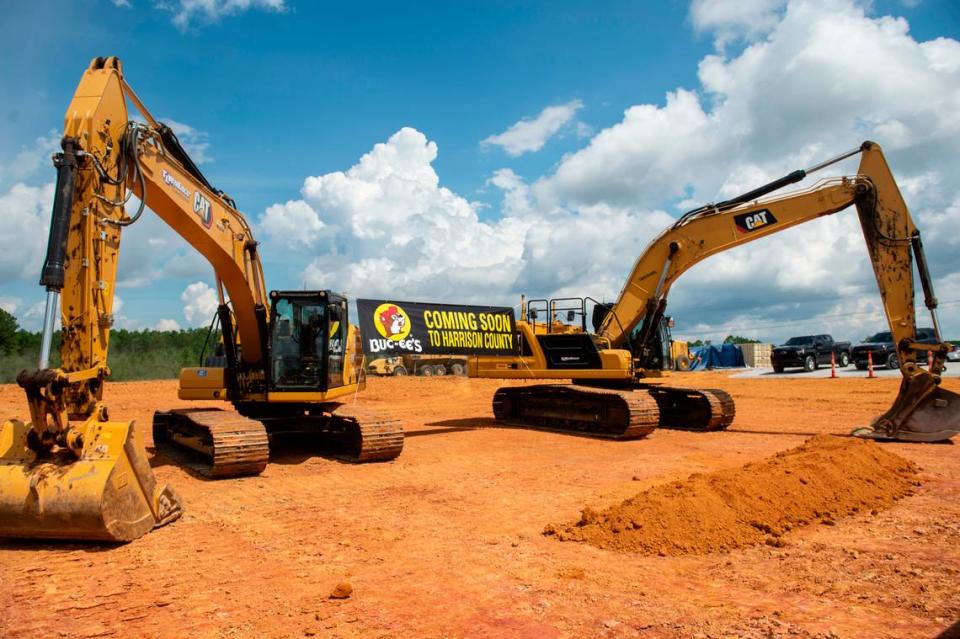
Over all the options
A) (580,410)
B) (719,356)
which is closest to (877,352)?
(719,356)

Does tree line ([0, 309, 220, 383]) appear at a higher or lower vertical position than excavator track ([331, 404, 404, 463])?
higher

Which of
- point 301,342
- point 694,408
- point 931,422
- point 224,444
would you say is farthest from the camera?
point 694,408

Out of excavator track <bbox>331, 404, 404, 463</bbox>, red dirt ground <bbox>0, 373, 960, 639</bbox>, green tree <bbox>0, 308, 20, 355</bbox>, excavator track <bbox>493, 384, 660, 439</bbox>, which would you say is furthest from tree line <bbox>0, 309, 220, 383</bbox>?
red dirt ground <bbox>0, 373, 960, 639</bbox>

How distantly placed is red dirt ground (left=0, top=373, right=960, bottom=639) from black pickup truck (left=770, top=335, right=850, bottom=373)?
2590 cm

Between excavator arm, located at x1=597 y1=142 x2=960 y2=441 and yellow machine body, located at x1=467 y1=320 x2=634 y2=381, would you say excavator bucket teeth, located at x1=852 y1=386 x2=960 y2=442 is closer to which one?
excavator arm, located at x1=597 y1=142 x2=960 y2=441

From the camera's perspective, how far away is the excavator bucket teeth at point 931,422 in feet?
37.9

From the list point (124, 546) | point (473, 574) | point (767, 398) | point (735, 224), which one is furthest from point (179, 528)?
point (767, 398)

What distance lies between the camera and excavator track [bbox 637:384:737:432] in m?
14.0

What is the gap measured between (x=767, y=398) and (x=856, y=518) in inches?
677

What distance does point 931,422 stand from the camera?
38.6 ft

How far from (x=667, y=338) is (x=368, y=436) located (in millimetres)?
7828

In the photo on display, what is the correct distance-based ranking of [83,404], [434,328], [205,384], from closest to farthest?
[83,404] < [205,384] < [434,328]

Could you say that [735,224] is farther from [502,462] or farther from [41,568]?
[41,568]

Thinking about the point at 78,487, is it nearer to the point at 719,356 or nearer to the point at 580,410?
the point at 580,410
